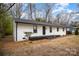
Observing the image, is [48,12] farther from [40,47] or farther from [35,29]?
[40,47]

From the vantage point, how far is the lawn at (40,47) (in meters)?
3.92

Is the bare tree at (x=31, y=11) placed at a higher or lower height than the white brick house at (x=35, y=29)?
higher

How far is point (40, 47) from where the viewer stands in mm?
3938

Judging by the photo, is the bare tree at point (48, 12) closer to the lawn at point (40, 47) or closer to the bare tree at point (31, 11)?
the bare tree at point (31, 11)

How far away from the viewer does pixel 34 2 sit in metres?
3.92

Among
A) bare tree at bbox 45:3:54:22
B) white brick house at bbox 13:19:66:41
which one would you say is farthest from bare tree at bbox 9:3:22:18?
bare tree at bbox 45:3:54:22

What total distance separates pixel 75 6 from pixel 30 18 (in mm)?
760

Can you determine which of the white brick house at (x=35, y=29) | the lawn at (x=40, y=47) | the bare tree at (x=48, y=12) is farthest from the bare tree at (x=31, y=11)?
the lawn at (x=40, y=47)

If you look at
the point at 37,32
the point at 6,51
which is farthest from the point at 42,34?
the point at 6,51

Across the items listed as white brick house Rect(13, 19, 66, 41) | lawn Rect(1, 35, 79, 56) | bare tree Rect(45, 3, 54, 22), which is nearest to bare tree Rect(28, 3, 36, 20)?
white brick house Rect(13, 19, 66, 41)

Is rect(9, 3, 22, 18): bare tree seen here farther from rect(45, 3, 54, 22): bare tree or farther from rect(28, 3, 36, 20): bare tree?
rect(45, 3, 54, 22): bare tree

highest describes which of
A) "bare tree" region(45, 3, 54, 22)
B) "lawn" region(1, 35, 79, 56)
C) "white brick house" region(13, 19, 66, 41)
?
"bare tree" region(45, 3, 54, 22)

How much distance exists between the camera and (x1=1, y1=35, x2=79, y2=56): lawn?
154 inches

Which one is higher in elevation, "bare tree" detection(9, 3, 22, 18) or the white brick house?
"bare tree" detection(9, 3, 22, 18)
